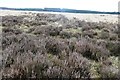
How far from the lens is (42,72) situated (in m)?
5.24

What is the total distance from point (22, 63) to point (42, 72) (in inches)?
20.8

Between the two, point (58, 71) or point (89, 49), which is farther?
point (89, 49)

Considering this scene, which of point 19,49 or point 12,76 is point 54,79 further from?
point 19,49

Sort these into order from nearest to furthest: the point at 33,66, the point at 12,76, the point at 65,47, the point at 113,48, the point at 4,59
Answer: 1. the point at 12,76
2. the point at 33,66
3. the point at 4,59
4. the point at 65,47
5. the point at 113,48

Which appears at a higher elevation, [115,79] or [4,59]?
[4,59]

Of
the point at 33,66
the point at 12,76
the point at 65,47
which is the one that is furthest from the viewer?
the point at 65,47

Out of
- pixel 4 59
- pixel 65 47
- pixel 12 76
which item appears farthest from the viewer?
pixel 65 47

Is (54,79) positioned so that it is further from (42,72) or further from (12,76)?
(12,76)

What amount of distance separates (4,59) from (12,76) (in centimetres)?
111

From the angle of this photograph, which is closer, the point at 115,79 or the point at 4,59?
the point at 115,79

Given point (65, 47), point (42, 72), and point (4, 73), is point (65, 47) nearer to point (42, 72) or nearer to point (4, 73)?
point (42, 72)

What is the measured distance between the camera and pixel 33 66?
530 cm

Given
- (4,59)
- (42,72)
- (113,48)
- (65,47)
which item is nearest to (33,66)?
(42,72)

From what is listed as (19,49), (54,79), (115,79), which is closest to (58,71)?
(54,79)
